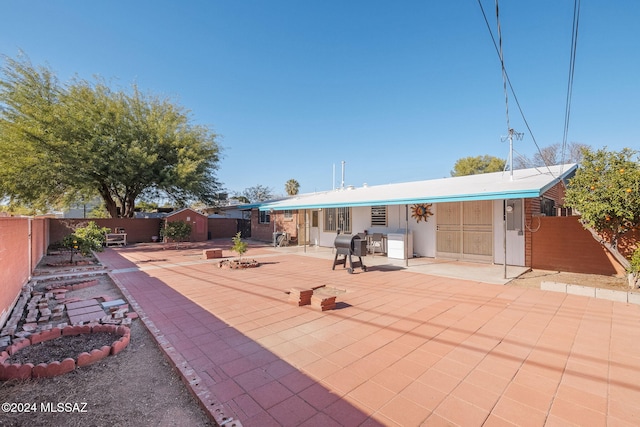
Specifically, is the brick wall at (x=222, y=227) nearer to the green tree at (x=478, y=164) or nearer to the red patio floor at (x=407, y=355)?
the red patio floor at (x=407, y=355)

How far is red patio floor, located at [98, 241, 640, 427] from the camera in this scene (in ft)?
7.27

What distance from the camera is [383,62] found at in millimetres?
12422

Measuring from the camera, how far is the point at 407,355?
3.16 metres

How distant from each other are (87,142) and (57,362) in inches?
647

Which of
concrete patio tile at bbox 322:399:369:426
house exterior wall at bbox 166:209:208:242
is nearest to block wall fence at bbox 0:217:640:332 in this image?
concrete patio tile at bbox 322:399:369:426

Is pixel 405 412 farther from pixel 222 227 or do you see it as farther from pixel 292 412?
pixel 222 227

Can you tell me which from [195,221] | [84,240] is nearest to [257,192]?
[195,221]

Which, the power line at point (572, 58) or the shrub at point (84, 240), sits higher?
the power line at point (572, 58)

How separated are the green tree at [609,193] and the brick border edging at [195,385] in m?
7.73

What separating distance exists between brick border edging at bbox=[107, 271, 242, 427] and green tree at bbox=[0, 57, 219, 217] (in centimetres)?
1495

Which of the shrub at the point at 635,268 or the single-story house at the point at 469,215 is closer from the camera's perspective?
the shrub at the point at 635,268

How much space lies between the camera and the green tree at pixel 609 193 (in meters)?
5.60

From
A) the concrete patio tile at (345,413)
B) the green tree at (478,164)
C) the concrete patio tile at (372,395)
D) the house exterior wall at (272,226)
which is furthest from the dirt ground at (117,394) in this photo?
the green tree at (478,164)

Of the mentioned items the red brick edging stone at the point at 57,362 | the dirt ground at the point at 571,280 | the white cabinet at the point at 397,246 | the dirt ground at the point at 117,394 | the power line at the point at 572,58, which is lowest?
the dirt ground at the point at 117,394
